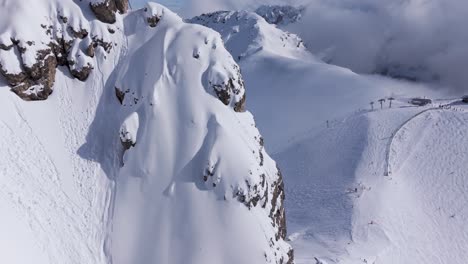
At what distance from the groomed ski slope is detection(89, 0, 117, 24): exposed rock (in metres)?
25.2

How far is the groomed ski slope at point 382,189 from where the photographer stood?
42.0 meters

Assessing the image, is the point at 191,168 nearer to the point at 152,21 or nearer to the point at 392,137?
the point at 152,21

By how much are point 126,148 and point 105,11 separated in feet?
39.5

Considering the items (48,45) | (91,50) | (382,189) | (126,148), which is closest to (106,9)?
(91,50)

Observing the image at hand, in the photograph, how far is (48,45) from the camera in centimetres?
3250

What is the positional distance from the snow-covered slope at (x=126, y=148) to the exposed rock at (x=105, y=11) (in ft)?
0.39

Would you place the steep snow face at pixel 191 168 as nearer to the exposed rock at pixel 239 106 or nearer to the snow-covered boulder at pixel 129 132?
the exposed rock at pixel 239 106

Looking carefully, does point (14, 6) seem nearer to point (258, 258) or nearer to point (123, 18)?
point (123, 18)

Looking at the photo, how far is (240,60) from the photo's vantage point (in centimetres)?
13450

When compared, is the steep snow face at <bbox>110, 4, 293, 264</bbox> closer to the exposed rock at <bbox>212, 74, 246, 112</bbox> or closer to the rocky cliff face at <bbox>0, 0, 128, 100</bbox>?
the exposed rock at <bbox>212, 74, 246, 112</bbox>

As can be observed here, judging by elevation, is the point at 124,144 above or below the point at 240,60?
above

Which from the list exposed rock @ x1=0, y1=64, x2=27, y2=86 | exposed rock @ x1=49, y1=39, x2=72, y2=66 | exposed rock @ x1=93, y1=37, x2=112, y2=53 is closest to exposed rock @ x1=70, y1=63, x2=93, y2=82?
exposed rock @ x1=49, y1=39, x2=72, y2=66

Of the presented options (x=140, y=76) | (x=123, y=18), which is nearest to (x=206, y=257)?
(x=140, y=76)

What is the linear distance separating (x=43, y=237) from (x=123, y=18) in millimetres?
19996
